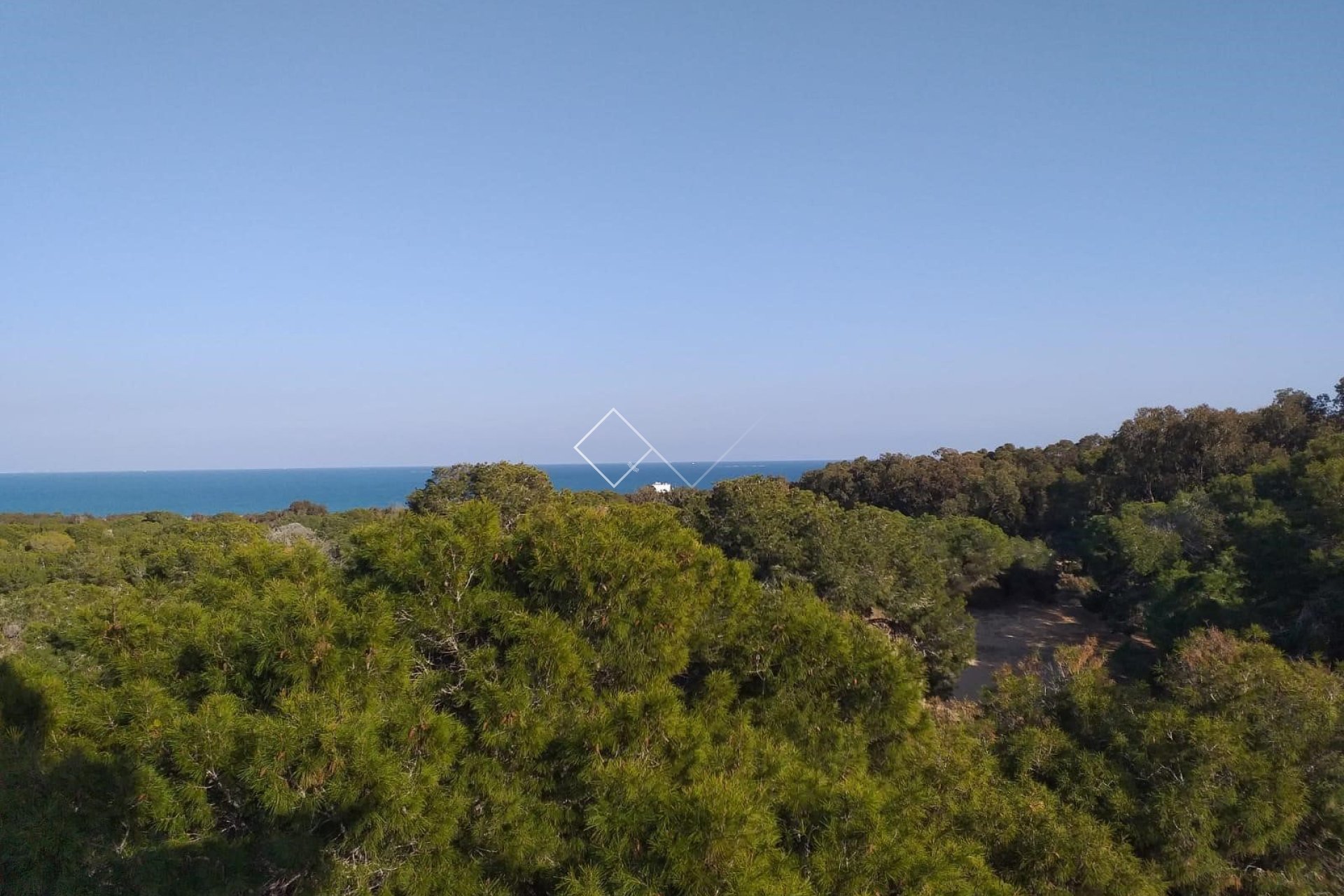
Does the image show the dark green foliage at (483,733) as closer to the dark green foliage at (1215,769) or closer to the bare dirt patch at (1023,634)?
the dark green foliage at (1215,769)

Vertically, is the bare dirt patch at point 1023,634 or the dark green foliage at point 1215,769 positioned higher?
the dark green foliage at point 1215,769

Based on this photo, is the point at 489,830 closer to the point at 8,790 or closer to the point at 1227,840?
the point at 8,790

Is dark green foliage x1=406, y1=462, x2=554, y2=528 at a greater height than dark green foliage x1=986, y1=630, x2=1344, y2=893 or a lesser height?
greater

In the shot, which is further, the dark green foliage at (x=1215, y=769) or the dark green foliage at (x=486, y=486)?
the dark green foliage at (x=486, y=486)

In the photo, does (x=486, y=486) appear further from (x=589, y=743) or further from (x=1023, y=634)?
(x=1023, y=634)

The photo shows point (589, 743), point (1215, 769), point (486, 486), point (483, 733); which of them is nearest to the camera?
point (589, 743)

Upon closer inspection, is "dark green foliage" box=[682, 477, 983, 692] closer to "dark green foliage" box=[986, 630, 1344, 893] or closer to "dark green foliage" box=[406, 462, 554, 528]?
"dark green foliage" box=[406, 462, 554, 528]

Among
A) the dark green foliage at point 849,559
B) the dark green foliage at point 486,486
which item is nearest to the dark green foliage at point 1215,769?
the dark green foliage at point 849,559

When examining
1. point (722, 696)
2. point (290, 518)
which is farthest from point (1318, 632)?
point (290, 518)

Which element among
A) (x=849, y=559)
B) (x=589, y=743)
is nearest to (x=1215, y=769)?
(x=589, y=743)

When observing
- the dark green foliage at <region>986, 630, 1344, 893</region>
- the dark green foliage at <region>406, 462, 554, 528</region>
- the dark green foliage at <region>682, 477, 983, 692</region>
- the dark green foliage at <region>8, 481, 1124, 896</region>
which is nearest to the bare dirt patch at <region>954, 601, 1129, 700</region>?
the dark green foliage at <region>682, 477, 983, 692</region>

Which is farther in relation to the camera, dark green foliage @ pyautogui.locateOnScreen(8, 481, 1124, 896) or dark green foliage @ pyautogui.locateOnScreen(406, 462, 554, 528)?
dark green foliage @ pyautogui.locateOnScreen(406, 462, 554, 528)

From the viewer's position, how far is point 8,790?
356cm

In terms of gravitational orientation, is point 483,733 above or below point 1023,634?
above
